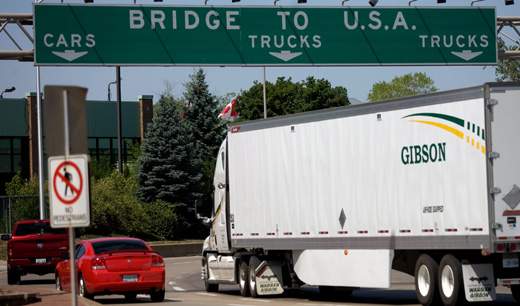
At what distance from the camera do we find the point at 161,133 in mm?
59781

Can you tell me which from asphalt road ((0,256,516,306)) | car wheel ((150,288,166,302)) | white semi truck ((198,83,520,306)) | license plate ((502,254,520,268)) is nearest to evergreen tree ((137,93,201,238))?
asphalt road ((0,256,516,306))

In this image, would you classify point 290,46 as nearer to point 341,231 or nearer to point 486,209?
point 341,231

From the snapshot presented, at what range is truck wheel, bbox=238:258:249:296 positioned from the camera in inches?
974

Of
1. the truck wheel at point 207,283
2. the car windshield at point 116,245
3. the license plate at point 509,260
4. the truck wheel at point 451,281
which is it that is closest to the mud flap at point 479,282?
the truck wheel at point 451,281

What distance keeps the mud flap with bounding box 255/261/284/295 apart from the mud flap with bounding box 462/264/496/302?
6741mm

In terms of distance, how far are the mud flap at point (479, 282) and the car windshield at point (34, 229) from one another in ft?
51.2

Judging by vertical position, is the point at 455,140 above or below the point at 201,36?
below

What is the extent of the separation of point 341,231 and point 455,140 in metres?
3.84

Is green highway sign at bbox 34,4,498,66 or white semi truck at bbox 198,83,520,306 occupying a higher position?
green highway sign at bbox 34,4,498,66

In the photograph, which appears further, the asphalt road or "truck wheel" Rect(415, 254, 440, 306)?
the asphalt road

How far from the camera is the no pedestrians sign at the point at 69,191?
11.2 metres

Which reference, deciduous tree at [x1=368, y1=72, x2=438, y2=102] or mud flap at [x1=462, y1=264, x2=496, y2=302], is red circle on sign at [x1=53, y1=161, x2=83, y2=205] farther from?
deciduous tree at [x1=368, y1=72, x2=438, y2=102]

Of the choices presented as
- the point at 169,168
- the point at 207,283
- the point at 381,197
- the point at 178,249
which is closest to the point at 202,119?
the point at 169,168

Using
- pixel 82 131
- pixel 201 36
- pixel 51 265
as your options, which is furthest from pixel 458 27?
pixel 82 131
